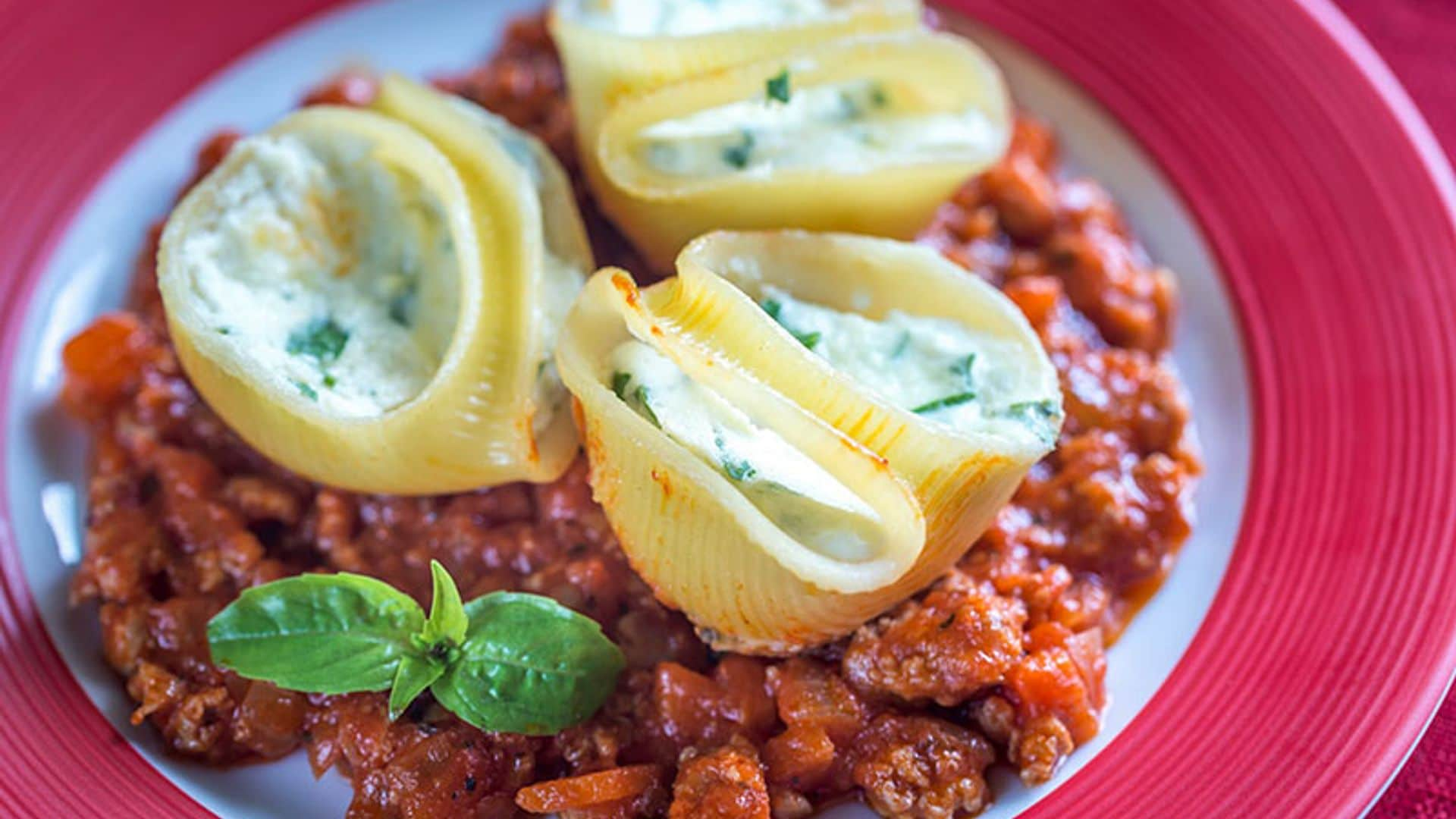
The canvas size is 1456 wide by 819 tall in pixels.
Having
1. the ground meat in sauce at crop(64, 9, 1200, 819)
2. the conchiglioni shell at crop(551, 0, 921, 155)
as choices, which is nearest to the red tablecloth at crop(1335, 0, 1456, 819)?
the ground meat in sauce at crop(64, 9, 1200, 819)

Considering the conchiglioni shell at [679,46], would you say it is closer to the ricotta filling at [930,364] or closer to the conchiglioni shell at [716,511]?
the ricotta filling at [930,364]

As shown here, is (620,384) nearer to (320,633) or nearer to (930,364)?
(930,364)

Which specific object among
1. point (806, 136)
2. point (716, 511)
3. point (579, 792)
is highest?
point (806, 136)

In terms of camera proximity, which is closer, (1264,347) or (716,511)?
(716,511)

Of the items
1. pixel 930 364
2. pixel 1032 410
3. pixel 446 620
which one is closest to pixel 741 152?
pixel 930 364

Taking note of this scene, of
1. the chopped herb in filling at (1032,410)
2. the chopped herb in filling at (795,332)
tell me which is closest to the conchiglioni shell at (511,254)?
the chopped herb in filling at (795,332)
